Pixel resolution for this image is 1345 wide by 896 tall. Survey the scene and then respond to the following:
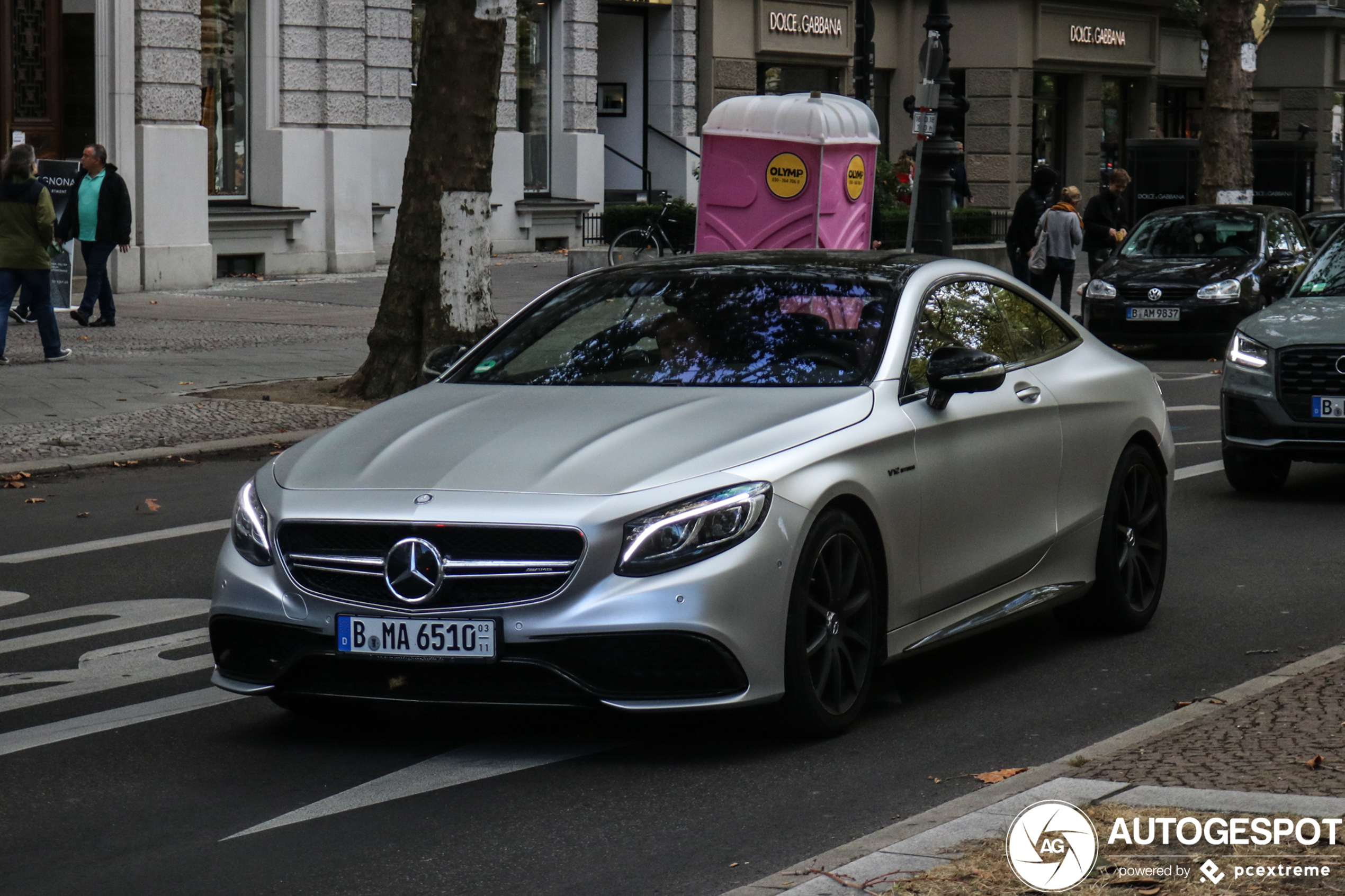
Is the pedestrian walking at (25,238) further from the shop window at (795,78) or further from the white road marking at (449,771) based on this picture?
the shop window at (795,78)

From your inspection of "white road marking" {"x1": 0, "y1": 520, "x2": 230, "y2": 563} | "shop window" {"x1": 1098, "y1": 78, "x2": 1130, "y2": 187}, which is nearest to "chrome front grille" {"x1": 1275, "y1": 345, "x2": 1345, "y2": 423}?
"white road marking" {"x1": 0, "y1": 520, "x2": 230, "y2": 563}

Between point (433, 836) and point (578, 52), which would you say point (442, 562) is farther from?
point (578, 52)

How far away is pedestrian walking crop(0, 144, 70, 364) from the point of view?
17.3 meters

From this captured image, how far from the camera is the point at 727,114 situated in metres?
20.5

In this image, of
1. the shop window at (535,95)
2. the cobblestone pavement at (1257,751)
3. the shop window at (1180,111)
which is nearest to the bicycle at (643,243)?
the shop window at (535,95)

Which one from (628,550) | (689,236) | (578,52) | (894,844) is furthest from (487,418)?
(578,52)

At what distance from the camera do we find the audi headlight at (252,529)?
5844 mm

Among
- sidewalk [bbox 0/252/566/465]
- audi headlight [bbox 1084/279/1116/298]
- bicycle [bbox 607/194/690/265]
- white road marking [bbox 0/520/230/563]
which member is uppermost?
bicycle [bbox 607/194/690/265]

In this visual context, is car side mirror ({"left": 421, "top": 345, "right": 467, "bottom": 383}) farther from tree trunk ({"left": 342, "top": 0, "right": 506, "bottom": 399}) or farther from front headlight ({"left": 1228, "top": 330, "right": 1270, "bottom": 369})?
tree trunk ({"left": 342, "top": 0, "right": 506, "bottom": 399})

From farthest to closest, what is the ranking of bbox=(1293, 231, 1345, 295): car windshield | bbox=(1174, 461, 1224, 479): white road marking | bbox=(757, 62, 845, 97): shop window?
bbox=(757, 62, 845, 97): shop window, bbox=(1174, 461, 1224, 479): white road marking, bbox=(1293, 231, 1345, 295): car windshield

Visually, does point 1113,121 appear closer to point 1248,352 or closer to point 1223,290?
point 1223,290

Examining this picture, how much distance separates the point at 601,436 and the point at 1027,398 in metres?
1.86

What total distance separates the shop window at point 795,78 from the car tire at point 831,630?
104 ft

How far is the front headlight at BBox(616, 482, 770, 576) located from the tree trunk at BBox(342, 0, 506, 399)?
9612 millimetres
